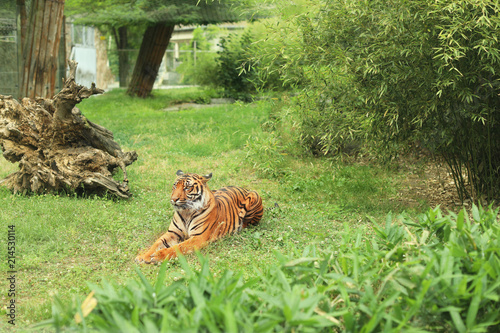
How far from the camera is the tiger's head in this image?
4.33 metres

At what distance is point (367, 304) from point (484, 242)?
0.72 meters

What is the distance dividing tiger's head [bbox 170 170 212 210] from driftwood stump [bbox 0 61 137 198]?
1.58 metres

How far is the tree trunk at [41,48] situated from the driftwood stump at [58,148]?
8.00 ft

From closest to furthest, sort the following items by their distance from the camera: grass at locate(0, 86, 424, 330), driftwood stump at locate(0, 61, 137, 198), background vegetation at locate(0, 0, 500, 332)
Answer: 1. background vegetation at locate(0, 0, 500, 332)
2. grass at locate(0, 86, 424, 330)
3. driftwood stump at locate(0, 61, 137, 198)

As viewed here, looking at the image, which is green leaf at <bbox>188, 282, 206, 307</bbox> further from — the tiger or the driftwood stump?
the driftwood stump

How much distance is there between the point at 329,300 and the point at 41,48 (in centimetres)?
790

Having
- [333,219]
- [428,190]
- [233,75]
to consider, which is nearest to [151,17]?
[233,75]

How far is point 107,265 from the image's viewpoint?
13.1 feet

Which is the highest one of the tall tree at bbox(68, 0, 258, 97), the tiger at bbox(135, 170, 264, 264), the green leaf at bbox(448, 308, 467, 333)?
the tall tree at bbox(68, 0, 258, 97)

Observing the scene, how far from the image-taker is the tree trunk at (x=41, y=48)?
8211 mm

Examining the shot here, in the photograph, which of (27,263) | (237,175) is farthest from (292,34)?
(27,263)

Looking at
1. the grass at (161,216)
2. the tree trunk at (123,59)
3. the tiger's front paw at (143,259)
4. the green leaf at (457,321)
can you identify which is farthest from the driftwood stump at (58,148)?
the tree trunk at (123,59)

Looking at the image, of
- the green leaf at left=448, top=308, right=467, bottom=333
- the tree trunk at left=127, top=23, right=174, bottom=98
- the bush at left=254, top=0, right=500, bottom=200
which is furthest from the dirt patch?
the tree trunk at left=127, top=23, right=174, bottom=98

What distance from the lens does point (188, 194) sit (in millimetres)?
4344
